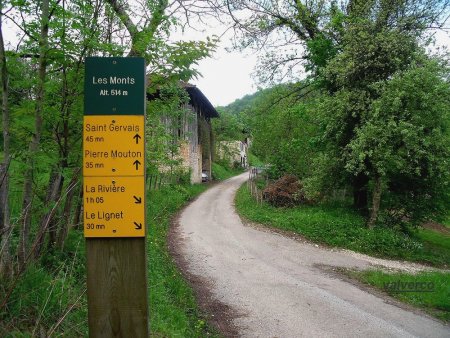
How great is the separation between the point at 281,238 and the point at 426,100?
665 cm

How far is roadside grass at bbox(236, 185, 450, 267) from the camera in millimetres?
12484

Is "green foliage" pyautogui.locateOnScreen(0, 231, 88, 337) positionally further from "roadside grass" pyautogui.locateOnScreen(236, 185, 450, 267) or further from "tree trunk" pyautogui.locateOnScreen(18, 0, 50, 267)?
"roadside grass" pyautogui.locateOnScreen(236, 185, 450, 267)

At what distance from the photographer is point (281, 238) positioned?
13195 millimetres

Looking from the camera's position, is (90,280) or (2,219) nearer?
(90,280)

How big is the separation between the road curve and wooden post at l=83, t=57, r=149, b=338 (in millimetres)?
3970

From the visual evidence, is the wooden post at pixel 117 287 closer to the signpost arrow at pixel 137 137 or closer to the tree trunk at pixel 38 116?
the signpost arrow at pixel 137 137

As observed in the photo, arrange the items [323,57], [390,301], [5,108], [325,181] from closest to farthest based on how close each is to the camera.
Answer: [5,108] < [390,301] < [325,181] < [323,57]

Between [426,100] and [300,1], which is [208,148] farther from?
[426,100]

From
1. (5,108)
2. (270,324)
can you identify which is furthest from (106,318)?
(270,324)

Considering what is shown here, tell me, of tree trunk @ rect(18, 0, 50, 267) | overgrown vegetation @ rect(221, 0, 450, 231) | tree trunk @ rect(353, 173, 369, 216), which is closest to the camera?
tree trunk @ rect(18, 0, 50, 267)

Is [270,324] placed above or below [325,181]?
below

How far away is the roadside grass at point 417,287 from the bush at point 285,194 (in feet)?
27.3

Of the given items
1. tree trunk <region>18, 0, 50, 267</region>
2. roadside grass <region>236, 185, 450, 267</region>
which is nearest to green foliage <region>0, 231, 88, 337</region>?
tree trunk <region>18, 0, 50, 267</region>

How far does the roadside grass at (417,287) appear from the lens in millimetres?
7418
